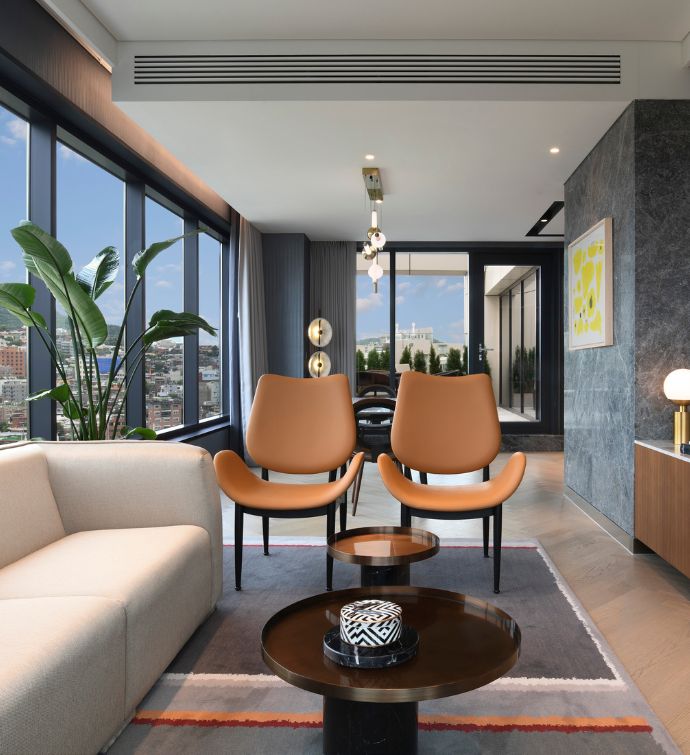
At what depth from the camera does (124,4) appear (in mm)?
3189

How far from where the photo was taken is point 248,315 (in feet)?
21.2

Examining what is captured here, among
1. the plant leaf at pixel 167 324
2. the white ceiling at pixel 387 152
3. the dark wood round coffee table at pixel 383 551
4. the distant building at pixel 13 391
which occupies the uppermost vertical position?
the white ceiling at pixel 387 152

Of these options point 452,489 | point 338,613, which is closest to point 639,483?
point 452,489

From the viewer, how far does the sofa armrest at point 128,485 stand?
2467mm

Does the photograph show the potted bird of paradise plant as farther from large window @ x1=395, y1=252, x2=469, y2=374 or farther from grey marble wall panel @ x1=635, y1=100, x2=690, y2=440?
large window @ x1=395, y1=252, x2=469, y2=374

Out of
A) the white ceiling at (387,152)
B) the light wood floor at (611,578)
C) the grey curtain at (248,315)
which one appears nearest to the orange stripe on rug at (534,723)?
the light wood floor at (611,578)

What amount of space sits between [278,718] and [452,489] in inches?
67.4

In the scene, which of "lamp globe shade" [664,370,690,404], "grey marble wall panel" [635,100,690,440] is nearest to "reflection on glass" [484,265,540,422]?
"grey marble wall panel" [635,100,690,440]

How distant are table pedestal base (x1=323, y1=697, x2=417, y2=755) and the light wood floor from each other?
0.77m

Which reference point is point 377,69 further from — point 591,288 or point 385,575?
point 385,575

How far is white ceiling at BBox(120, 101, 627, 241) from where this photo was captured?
3748mm

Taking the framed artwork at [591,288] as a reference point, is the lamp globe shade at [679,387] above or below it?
below

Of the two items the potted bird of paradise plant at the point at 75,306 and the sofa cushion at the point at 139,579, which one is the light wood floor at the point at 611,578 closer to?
the potted bird of paradise plant at the point at 75,306

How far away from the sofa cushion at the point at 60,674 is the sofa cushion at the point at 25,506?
1.58 feet
